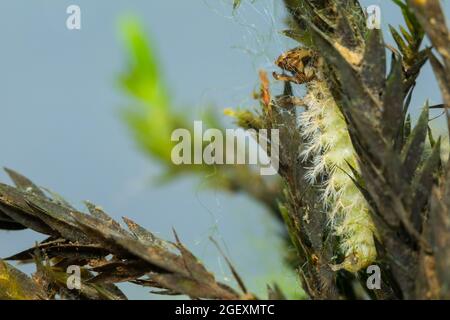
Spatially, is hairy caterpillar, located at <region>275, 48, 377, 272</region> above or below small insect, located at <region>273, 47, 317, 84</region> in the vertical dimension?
below

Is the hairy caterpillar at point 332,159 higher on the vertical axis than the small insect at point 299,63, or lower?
lower

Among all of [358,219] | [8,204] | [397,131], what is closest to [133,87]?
[8,204]
